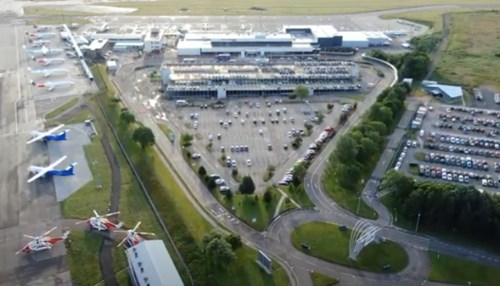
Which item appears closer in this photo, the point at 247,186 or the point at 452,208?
the point at 452,208

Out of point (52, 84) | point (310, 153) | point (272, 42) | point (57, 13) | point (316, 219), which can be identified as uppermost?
point (57, 13)

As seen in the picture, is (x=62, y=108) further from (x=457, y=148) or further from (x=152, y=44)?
(x=457, y=148)

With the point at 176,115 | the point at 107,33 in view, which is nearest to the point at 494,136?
the point at 176,115

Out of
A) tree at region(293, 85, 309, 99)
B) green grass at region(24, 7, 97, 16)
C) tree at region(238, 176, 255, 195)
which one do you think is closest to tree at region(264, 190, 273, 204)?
tree at region(238, 176, 255, 195)

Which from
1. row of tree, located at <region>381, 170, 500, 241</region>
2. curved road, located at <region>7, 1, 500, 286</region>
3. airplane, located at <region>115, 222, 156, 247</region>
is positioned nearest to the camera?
curved road, located at <region>7, 1, 500, 286</region>

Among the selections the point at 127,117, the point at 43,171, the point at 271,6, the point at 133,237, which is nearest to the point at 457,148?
the point at 133,237

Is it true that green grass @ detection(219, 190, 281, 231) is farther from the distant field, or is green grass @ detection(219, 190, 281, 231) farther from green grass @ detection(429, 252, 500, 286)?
the distant field

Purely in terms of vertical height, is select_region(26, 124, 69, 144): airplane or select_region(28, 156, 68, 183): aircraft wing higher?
select_region(26, 124, 69, 144): airplane
